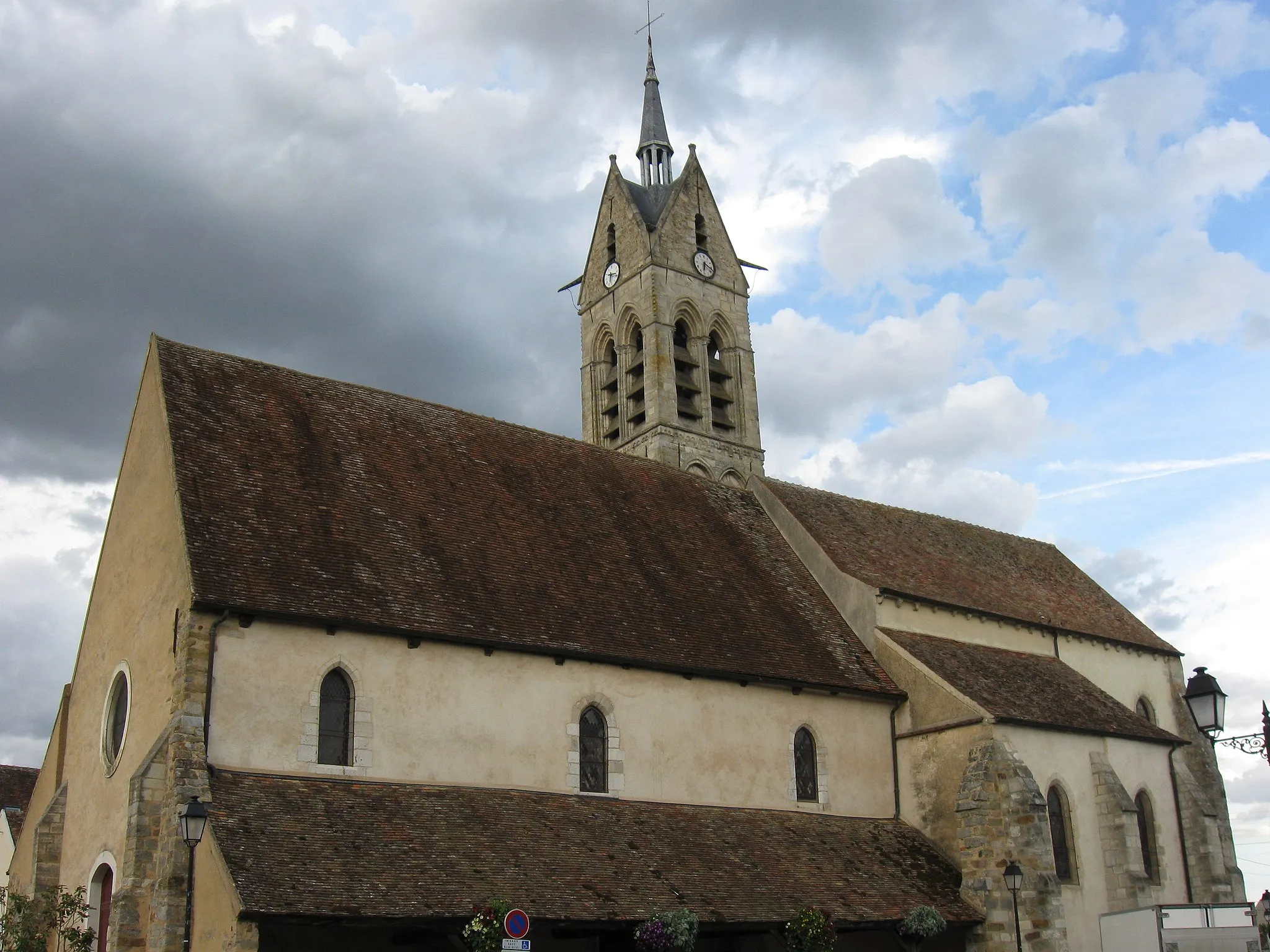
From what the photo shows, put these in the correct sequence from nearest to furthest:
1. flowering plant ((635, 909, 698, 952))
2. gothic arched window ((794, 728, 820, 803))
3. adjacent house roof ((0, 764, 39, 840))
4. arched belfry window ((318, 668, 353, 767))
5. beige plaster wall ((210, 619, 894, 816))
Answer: flowering plant ((635, 909, 698, 952)) < beige plaster wall ((210, 619, 894, 816)) < arched belfry window ((318, 668, 353, 767)) < gothic arched window ((794, 728, 820, 803)) < adjacent house roof ((0, 764, 39, 840))

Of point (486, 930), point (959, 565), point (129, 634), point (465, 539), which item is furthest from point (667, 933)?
point (959, 565)

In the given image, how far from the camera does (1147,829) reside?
25062 mm

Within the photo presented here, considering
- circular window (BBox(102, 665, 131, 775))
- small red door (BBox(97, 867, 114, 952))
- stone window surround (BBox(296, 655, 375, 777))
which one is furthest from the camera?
circular window (BBox(102, 665, 131, 775))

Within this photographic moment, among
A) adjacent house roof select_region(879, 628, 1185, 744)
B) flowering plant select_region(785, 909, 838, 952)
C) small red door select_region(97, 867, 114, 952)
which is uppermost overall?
adjacent house roof select_region(879, 628, 1185, 744)

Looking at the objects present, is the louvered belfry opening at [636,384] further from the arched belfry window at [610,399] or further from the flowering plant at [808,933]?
Answer: the flowering plant at [808,933]

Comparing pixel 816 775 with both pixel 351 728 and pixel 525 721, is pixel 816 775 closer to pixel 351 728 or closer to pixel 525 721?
pixel 525 721

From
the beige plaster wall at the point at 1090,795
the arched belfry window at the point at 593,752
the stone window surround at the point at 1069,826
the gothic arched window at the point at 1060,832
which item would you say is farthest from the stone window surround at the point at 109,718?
the gothic arched window at the point at 1060,832

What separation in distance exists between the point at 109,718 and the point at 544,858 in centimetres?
701

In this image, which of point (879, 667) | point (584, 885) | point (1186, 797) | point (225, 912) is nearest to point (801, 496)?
point (879, 667)

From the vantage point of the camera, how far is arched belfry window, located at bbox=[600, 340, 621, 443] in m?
40.7

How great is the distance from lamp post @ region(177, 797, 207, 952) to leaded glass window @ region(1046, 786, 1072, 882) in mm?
14434

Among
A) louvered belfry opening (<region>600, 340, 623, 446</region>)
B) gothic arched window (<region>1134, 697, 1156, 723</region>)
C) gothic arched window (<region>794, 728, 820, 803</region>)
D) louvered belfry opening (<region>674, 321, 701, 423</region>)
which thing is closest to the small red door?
gothic arched window (<region>794, 728, 820, 803</region>)

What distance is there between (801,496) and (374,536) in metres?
11.8

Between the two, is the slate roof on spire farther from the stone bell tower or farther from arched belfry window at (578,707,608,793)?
arched belfry window at (578,707,608,793)
